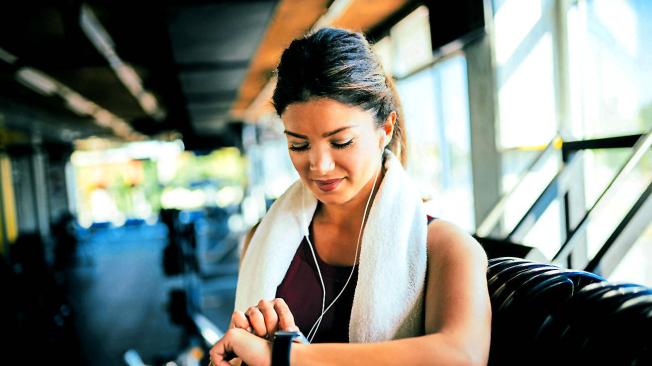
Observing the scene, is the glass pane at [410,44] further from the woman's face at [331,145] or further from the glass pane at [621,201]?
the woman's face at [331,145]

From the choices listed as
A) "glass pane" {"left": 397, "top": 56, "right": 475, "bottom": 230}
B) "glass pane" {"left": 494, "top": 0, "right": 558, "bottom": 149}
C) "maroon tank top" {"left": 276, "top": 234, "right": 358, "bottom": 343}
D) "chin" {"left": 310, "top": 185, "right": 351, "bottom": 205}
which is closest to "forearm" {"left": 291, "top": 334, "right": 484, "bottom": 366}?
"maroon tank top" {"left": 276, "top": 234, "right": 358, "bottom": 343}

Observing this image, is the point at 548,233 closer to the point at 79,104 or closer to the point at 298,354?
the point at 298,354

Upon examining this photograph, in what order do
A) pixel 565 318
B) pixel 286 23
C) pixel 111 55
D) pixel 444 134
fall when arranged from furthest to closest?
pixel 111 55
pixel 286 23
pixel 444 134
pixel 565 318

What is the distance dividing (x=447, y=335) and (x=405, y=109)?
29.5 inches

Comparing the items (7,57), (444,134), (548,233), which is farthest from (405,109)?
(7,57)

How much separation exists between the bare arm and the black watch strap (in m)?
0.02

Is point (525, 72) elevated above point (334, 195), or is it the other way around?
point (525, 72)

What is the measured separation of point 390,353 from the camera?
858 millimetres

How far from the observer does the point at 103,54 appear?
4836 millimetres

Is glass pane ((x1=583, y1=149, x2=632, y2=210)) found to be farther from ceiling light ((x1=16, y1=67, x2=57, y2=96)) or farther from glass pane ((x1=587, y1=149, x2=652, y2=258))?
ceiling light ((x1=16, y1=67, x2=57, y2=96))

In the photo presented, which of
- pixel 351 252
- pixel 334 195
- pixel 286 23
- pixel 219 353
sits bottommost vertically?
pixel 219 353

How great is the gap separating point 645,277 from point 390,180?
6.14ft

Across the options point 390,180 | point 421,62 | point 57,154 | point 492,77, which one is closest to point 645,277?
point 492,77

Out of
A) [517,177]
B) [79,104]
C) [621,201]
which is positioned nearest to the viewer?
[621,201]
